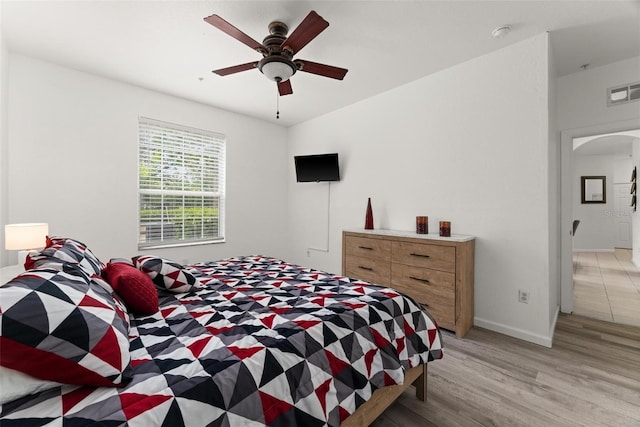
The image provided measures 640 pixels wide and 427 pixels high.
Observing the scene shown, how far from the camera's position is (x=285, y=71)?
2.09m

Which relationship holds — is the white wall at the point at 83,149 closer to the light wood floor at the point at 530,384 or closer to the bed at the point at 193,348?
the bed at the point at 193,348

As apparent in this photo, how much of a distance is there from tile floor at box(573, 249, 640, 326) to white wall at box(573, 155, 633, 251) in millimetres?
1262

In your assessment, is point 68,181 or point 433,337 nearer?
point 433,337

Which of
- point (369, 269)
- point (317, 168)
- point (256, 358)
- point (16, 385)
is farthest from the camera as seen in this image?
point (317, 168)

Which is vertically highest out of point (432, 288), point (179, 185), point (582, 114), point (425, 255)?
point (582, 114)

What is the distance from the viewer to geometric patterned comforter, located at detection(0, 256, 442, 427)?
766 millimetres

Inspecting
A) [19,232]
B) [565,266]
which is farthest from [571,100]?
[19,232]

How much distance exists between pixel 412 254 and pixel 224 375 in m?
2.23

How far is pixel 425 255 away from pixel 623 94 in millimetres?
2448

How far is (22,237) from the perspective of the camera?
2.08 meters

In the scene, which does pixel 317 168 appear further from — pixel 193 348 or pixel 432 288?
pixel 193 348

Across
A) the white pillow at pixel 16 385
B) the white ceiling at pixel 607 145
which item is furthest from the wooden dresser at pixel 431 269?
the white ceiling at pixel 607 145

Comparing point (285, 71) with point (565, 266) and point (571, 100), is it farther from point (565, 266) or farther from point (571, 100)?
point (565, 266)

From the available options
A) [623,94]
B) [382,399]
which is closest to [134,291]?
[382,399]
